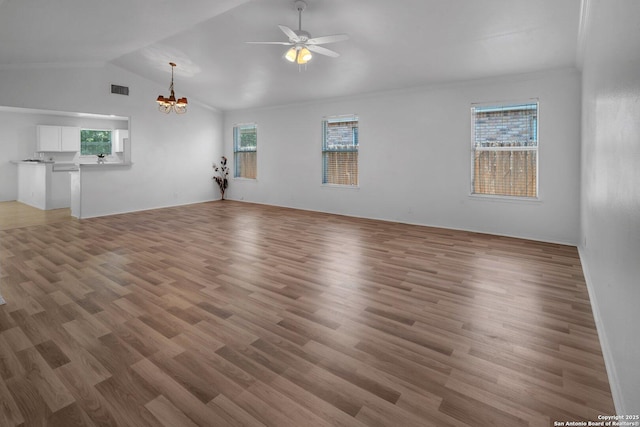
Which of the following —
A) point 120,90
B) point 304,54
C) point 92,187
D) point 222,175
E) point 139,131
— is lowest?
point 92,187

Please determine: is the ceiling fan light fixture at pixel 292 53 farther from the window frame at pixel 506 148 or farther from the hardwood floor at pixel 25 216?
the hardwood floor at pixel 25 216

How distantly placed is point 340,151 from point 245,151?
129 inches

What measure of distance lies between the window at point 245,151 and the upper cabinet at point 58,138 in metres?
4.41

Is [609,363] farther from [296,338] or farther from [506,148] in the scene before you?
[506,148]

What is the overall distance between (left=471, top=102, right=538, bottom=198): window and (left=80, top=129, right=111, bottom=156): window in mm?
10198

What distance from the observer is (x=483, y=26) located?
4145 mm

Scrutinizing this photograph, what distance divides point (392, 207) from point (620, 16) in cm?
524

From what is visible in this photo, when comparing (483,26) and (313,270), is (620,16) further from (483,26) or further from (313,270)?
(313,270)

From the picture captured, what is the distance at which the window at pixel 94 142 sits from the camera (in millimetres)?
9797

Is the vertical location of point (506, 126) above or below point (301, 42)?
below

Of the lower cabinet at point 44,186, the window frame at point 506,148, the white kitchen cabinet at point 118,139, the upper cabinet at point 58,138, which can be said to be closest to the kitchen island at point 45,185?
the lower cabinet at point 44,186

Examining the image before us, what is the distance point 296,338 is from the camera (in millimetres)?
2312

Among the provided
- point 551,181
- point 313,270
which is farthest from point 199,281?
point 551,181

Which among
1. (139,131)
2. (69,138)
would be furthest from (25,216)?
(69,138)
